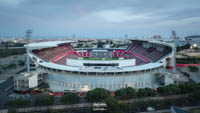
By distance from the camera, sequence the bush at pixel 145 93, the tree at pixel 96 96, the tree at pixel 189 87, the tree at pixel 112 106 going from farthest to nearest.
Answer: the tree at pixel 189 87 → the bush at pixel 145 93 → the tree at pixel 96 96 → the tree at pixel 112 106

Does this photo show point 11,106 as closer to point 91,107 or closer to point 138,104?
point 91,107

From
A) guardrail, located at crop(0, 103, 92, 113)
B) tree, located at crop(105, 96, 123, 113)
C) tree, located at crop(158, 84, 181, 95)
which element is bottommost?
guardrail, located at crop(0, 103, 92, 113)

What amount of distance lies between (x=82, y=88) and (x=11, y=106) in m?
12.3

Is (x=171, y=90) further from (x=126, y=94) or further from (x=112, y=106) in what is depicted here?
(x=112, y=106)

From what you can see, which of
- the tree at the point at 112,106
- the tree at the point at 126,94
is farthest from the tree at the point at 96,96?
the tree at the point at 126,94

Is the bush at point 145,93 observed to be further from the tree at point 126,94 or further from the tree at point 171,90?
the tree at point 171,90

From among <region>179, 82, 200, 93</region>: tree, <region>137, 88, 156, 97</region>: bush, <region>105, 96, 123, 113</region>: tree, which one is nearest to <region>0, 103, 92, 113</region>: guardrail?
<region>105, 96, 123, 113</region>: tree

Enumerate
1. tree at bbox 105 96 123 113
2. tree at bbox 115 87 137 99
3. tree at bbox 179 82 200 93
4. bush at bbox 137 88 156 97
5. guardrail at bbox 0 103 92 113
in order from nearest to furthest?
tree at bbox 105 96 123 113 → guardrail at bbox 0 103 92 113 → tree at bbox 115 87 137 99 → bush at bbox 137 88 156 97 → tree at bbox 179 82 200 93

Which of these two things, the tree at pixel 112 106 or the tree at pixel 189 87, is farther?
the tree at pixel 189 87

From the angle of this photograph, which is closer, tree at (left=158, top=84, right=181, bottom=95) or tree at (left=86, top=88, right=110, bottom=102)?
tree at (left=86, top=88, right=110, bottom=102)

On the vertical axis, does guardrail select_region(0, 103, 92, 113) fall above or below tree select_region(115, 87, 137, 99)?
below

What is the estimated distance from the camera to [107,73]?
27219mm

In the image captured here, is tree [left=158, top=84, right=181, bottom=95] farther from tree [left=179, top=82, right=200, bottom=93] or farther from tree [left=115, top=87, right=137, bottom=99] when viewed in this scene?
tree [left=115, top=87, right=137, bottom=99]

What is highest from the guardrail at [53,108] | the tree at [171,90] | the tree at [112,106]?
the tree at [171,90]
